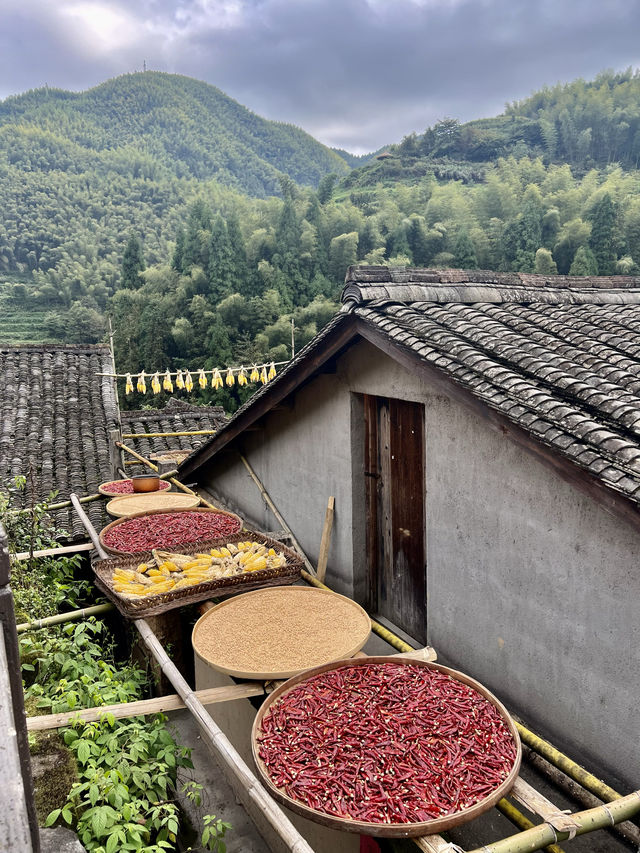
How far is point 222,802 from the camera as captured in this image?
5555mm

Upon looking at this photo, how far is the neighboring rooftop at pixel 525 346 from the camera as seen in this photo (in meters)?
3.58

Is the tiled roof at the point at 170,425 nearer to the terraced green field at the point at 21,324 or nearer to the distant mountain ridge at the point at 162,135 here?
the terraced green field at the point at 21,324

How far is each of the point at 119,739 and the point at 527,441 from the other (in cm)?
311

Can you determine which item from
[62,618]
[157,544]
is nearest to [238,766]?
[62,618]

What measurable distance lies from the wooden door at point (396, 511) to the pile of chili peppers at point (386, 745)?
5.34 ft

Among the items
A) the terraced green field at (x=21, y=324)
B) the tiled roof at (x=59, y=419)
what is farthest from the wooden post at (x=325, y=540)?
the terraced green field at (x=21, y=324)

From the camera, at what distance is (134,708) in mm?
3863

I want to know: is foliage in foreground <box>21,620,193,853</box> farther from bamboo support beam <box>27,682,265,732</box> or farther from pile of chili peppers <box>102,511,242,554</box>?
pile of chili peppers <box>102,511,242,554</box>

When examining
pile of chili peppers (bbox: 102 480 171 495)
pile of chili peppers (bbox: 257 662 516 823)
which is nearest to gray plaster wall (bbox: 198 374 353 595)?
pile of chili peppers (bbox: 102 480 171 495)

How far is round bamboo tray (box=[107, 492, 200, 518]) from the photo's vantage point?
7.67 metres

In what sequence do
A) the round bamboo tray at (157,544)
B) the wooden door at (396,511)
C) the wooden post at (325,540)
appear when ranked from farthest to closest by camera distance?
the wooden post at (325,540) < the round bamboo tray at (157,544) < the wooden door at (396,511)

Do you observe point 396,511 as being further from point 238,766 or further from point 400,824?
point 400,824

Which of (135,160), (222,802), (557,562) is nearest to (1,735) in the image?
(557,562)

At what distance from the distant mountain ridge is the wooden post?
106547 millimetres
